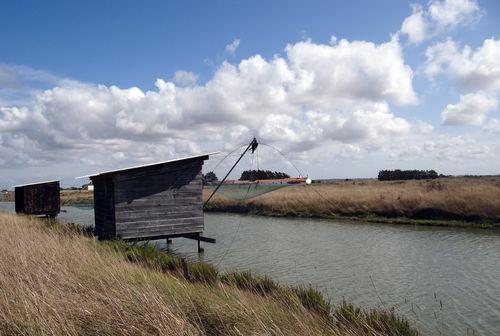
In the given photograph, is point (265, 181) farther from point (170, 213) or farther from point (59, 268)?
point (59, 268)

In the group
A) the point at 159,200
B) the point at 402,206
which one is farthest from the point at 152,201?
the point at 402,206

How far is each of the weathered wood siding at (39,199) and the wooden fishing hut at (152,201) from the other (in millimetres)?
12941

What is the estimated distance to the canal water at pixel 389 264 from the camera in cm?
942

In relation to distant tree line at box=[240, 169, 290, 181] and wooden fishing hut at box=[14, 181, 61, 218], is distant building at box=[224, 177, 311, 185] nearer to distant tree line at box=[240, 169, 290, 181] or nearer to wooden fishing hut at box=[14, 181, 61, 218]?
distant tree line at box=[240, 169, 290, 181]

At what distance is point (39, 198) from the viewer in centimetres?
2775

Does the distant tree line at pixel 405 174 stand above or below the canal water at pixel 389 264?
above

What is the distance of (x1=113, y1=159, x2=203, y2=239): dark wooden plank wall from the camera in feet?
50.8

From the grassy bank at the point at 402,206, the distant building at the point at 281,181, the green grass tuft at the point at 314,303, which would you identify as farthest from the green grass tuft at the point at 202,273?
the grassy bank at the point at 402,206

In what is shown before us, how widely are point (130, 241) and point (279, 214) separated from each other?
732 inches

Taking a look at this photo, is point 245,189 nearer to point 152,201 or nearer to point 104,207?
point 152,201

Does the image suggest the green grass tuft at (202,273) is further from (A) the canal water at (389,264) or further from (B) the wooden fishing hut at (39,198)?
(B) the wooden fishing hut at (39,198)

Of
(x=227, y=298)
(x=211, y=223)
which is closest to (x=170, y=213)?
(x=227, y=298)

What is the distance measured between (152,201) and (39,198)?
15771 millimetres

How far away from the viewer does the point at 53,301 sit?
5.27 m
